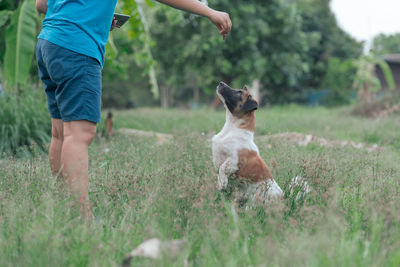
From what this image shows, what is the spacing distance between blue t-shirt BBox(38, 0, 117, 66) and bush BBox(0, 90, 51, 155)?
269 cm

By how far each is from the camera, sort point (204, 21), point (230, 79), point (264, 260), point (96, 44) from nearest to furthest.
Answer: point (264, 260), point (96, 44), point (204, 21), point (230, 79)

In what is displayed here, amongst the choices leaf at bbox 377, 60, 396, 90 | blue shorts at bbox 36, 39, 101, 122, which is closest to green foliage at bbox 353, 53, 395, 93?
leaf at bbox 377, 60, 396, 90

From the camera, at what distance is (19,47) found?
4516 mm

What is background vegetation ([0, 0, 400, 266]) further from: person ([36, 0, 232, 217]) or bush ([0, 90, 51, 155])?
person ([36, 0, 232, 217])

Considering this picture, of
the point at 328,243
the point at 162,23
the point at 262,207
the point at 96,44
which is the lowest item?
the point at 262,207

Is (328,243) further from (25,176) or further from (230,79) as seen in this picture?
(230,79)

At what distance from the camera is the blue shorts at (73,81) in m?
2.27

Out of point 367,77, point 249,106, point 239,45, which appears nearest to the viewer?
point 249,106

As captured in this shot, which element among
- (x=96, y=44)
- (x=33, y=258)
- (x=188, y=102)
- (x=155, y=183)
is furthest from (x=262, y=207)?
(x=188, y=102)

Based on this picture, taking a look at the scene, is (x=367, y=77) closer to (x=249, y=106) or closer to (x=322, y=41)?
(x=249, y=106)

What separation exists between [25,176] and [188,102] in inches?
1501

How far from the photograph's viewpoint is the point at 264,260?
1.56 metres

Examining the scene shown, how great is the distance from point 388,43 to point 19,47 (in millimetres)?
64680

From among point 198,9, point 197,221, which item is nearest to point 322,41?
point 198,9
